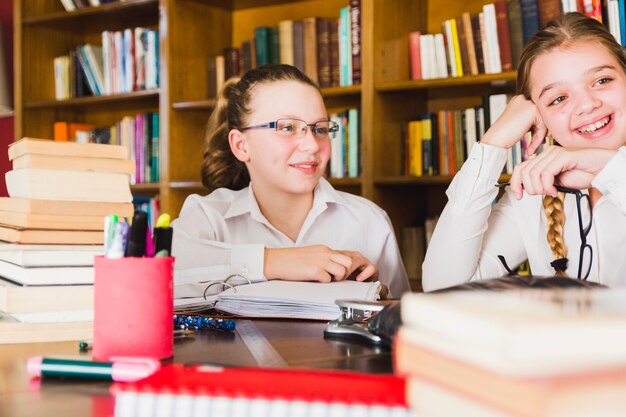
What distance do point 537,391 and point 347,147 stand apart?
2707 millimetres

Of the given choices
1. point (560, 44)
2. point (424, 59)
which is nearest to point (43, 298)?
point (560, 44)

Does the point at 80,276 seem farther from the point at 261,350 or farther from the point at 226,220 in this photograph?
the point at 226,220

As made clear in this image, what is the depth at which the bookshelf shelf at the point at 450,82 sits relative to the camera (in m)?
2.71

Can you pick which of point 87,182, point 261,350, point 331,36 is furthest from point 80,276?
point 331,36

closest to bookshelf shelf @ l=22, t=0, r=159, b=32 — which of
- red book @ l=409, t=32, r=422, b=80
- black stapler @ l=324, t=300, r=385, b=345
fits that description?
red book @ l=409, t=32, r=422, b=80

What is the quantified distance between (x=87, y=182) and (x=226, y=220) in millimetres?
995

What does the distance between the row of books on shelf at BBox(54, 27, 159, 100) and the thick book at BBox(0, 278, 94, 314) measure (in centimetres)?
271

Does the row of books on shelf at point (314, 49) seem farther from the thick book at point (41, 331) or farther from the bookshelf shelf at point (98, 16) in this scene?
the thick book at point (41, 331)

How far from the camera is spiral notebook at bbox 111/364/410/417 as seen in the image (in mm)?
498

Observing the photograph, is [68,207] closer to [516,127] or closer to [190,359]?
[190,359]

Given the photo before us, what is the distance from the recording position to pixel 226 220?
6.38 feet

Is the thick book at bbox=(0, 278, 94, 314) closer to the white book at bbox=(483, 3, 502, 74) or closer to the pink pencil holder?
the pink pencil holder

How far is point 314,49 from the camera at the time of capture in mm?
3133

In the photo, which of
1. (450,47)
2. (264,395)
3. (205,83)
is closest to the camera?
(264,395)
